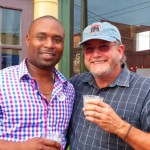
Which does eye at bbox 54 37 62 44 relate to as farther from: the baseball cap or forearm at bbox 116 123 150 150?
forearm at bbox 116 123 150 150

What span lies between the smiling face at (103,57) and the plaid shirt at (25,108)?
0.34m

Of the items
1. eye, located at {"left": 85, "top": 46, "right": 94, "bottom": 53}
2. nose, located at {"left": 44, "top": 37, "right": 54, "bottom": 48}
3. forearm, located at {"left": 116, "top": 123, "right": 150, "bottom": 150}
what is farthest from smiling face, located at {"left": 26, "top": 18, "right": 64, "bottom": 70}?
forearm, located at {"left": 116, "top": 123, "right": 150, "bottom": 150}

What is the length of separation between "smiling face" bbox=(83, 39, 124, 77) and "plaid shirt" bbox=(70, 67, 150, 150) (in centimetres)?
9

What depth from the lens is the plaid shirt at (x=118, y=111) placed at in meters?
2.35

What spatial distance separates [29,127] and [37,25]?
0.75 metres

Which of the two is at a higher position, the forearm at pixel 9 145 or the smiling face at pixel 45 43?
the smiling face at pixel 45 43

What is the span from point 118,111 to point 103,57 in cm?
43

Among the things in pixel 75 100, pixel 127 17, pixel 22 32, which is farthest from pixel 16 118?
pixel 127 17

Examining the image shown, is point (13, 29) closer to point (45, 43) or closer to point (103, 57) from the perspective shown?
point (45, 43)

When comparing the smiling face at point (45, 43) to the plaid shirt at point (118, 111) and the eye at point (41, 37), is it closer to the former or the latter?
the eye at point (41, 37)

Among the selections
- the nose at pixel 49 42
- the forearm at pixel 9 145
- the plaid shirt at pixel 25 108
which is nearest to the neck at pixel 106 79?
the plaid shirt at pixel 25 108

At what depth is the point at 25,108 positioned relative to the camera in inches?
91.2

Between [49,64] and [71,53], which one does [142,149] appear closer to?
[49,64]

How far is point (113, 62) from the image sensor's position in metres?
2.56
